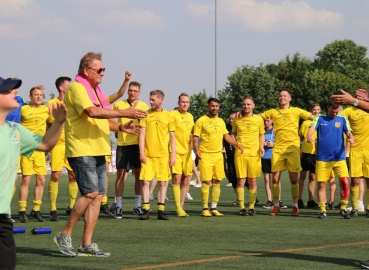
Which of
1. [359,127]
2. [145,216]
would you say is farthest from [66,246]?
[359,127]

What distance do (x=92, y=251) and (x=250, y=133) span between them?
7.05 m

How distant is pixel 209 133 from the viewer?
50.7 ft

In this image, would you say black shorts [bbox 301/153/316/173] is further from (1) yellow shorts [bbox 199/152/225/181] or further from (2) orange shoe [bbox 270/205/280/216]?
(1) yellow shorts [bbox 199/152/225/181]

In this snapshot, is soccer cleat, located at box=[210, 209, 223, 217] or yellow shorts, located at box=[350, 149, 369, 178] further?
soccer cleat, located at box=[210, 209, 223, 217]

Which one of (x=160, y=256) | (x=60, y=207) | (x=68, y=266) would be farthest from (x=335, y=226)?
(x=60, y=207)

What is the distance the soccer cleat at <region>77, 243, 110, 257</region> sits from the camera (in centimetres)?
910

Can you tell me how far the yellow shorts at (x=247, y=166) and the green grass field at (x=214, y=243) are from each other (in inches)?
35.2

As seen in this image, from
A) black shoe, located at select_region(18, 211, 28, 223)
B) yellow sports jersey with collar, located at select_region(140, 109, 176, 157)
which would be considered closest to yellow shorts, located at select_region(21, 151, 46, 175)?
black shoe, located at select_region(18, 211, 28, 223)

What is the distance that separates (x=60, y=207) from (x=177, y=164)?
3.61 m

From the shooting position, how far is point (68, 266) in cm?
840

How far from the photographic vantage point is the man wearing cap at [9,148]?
5.57m

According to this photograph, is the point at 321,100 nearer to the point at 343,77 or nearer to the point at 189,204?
the point at 343,77

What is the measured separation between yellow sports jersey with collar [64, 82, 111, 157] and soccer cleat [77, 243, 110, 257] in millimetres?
1066

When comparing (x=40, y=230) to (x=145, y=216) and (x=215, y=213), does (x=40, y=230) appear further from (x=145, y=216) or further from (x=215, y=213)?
(x=215, y=213)
